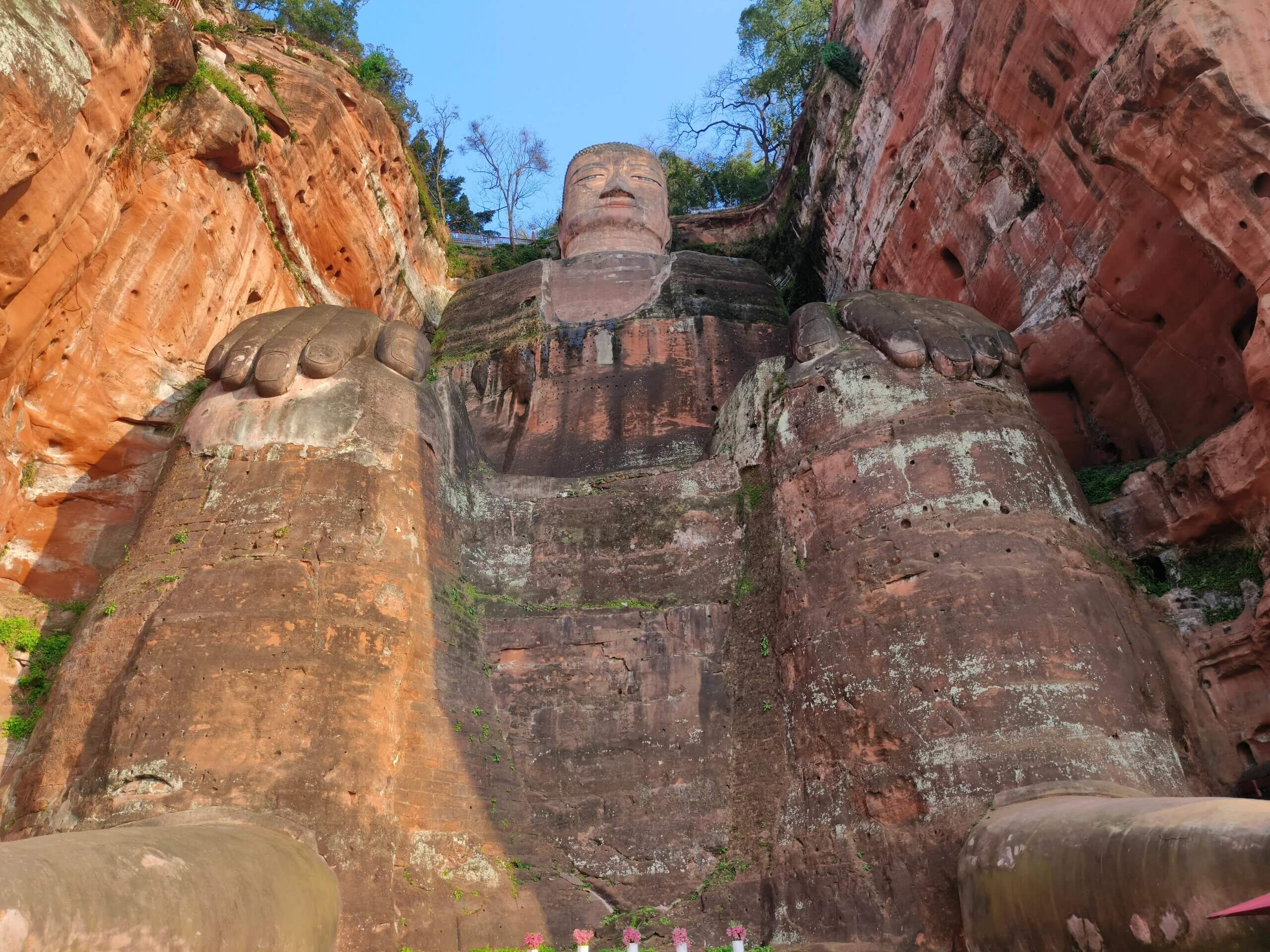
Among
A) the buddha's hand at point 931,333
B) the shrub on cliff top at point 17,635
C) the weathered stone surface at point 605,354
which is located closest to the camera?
the shrub on cliff top at point 17,635

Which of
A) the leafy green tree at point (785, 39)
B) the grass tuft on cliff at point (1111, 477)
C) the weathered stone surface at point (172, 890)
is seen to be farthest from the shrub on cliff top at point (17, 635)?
the leafy green tree at point (785, 39)

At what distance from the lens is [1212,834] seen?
5.39 m

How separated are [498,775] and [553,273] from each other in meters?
14.3

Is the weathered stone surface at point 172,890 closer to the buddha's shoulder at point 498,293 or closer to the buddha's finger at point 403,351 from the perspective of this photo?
the buddha's finger at point 403,351

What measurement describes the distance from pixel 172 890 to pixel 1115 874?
5847 millimetres

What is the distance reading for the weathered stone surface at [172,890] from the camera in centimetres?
509

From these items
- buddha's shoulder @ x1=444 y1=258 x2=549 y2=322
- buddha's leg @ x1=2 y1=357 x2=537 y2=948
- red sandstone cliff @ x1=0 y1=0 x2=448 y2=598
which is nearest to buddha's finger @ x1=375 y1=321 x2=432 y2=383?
buddha's leg @ x1=2 y1=357 x2=537 y2=948

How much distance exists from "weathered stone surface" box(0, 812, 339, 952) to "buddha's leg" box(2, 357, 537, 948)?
50 centimetres

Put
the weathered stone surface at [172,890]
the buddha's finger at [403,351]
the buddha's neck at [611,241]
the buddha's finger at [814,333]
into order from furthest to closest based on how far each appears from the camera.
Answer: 1. the buddha's neck at [611,241]
2. the buddha's finger at [814,333]
3. the buddha's finger at [403,351]
4. the weathered stone surface at [172,890]

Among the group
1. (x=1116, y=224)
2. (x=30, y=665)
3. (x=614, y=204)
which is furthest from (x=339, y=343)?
(x=614, y=204)

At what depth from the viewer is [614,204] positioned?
2412 cm

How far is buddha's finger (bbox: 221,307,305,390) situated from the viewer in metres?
10.6

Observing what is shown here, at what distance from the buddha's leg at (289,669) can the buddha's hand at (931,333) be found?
18.8 feet

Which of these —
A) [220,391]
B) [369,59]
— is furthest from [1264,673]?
[369,59]
